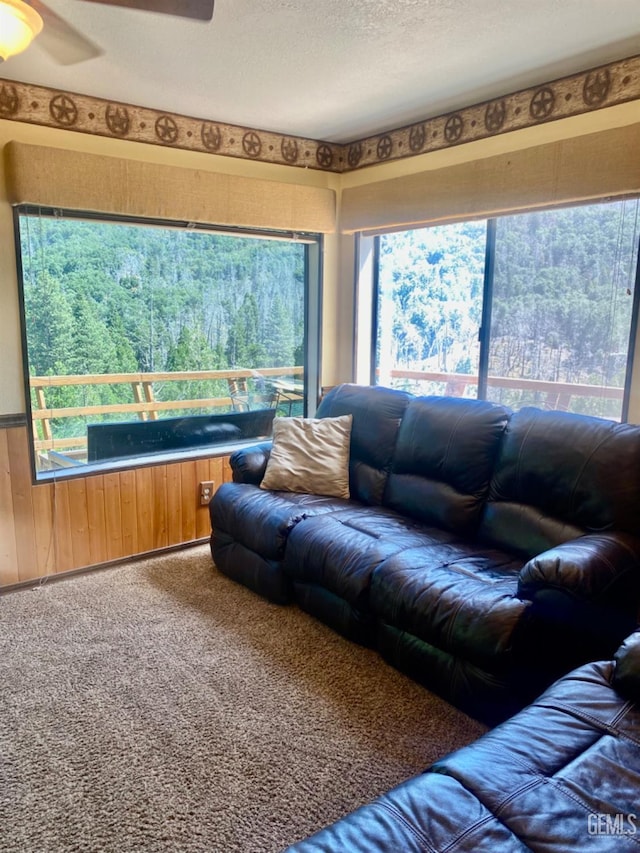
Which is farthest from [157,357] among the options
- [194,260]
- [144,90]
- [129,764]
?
[129,764]

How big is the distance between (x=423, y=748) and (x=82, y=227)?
296 centimetres

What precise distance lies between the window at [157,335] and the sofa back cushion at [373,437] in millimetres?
925

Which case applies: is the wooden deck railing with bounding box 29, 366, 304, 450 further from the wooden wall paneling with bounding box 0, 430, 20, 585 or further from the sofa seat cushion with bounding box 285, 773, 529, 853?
the sofa seat cushion with bounding box 285, 773, 529, 853

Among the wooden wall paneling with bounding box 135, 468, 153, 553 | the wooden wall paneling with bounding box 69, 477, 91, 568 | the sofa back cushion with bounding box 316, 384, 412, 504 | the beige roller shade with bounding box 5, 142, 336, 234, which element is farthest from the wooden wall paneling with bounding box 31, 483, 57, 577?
the sofa back cushion with bounding box 316, 384, 412, 504

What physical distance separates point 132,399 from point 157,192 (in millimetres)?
1182

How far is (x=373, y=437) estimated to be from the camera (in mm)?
3357

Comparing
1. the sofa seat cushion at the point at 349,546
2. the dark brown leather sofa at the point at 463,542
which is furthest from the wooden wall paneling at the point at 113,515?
the sofa seat cushion at the point at 349,546

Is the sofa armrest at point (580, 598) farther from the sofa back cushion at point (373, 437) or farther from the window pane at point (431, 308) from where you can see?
the window pane at point (431, 308)

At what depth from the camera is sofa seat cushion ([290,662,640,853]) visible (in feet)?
3.77

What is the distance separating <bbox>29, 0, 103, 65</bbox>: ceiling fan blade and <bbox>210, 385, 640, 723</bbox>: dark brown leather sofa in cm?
202

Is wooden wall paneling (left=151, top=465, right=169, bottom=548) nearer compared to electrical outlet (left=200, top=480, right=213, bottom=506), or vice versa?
wooden wall paneling (left=151, top=465, right=169, bottom=548)

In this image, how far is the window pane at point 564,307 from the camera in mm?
2857

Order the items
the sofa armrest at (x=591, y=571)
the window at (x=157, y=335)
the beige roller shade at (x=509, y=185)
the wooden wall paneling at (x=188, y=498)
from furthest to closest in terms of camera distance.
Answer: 1. the wooden wall paneling at (x=188, y=498)
2. the window at (x=157, y=335)
3. the beige roller shade at (x=509, y=185)
4. the sofa armrest at (x=591, y=571)

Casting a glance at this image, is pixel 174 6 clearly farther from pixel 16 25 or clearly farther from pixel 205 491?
pixel 205 491
